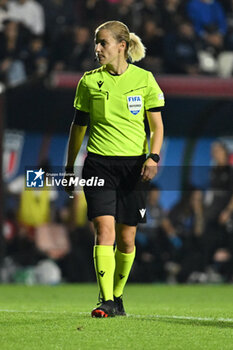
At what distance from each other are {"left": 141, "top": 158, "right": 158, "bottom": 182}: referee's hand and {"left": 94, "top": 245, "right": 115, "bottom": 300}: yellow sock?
0.52 metres

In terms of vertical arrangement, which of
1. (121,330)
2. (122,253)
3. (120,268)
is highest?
(122,253)

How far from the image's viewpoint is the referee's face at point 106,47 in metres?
6.46

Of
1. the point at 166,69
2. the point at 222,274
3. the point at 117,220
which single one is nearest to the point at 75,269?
the point at 222,274

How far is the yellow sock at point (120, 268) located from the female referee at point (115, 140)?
14cm

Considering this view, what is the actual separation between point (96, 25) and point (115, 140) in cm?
921

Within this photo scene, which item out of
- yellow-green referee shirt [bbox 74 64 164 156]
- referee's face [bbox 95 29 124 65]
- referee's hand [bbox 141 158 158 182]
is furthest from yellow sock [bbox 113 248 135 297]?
referee's face [bbox 95 29 124 65]

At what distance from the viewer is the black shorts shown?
6.44m

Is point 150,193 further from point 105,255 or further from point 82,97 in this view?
point 105,255

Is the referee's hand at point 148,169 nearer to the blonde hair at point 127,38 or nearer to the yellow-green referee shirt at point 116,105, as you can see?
the yellow-green referee shirt at point 116,105

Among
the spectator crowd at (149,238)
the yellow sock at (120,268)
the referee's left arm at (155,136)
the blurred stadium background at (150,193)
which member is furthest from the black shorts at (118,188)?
the spectator crowd at (149,238)

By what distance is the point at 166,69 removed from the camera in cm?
1474

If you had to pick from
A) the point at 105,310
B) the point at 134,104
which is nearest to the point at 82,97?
the point at 134,104

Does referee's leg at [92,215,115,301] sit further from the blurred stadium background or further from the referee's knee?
the blurred stadium background

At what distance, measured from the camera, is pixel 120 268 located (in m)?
6.77
